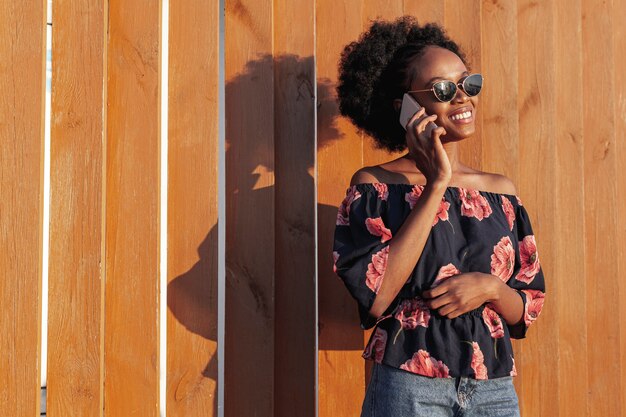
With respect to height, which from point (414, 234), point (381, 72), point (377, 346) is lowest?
point (377, 346)

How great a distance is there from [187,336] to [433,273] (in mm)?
998

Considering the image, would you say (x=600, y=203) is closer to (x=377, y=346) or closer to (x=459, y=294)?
(x=459, y=294)

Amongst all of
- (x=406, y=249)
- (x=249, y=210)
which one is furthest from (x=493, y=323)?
(x=249, y=210)

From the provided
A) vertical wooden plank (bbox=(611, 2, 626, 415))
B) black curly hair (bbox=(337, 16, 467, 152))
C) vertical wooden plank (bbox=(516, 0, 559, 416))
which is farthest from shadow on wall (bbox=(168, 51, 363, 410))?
vertical wooden plank (bbox=(611, 2, 626, 415))

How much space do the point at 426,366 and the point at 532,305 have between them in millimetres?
551

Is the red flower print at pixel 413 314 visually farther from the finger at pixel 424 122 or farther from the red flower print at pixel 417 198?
the finger at pixel 424 122

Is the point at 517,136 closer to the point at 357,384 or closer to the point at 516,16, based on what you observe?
the point at 516,16

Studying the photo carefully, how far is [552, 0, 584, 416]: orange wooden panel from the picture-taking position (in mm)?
3893

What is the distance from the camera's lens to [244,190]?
10.9 feet

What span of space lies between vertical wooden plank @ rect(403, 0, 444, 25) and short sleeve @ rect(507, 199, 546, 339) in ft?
3.67

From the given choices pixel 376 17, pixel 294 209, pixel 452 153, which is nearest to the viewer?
pixel 452 153

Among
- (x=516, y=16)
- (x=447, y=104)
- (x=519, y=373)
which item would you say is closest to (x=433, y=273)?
(x=447, y=104)

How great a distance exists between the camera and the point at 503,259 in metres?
2.90

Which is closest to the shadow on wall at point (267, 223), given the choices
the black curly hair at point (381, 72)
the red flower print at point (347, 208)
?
the black curly hair at point (381, 72)
